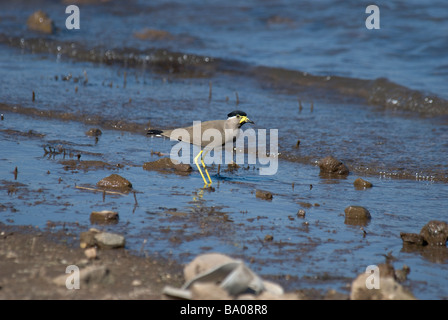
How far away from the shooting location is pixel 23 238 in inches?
195

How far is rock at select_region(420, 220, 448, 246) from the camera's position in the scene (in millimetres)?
5281

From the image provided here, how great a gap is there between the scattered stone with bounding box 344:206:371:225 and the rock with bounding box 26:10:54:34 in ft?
43.6

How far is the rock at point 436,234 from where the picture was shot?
17.3 feet

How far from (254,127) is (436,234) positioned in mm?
4957

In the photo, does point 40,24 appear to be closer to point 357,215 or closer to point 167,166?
point 167,166

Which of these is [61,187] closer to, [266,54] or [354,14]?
[266,54]

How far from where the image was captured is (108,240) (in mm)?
4801

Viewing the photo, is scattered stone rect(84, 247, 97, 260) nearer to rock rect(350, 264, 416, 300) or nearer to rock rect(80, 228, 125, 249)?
rock rect(80, 228, 125, 249)

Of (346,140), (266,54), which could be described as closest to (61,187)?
(346,140)

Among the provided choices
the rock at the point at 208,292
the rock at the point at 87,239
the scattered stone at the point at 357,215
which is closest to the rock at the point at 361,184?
the scattered stone at the point at 357,215

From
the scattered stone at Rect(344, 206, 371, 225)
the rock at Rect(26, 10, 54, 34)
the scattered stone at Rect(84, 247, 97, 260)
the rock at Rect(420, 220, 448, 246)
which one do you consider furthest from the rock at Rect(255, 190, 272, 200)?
the rock at Rect(26, 10, 54, 34)

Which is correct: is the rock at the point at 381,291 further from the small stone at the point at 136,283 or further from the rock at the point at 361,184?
the rock at the point at 361,184

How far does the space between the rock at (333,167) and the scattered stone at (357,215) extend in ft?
5.63

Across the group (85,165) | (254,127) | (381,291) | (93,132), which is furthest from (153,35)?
(381,291)
